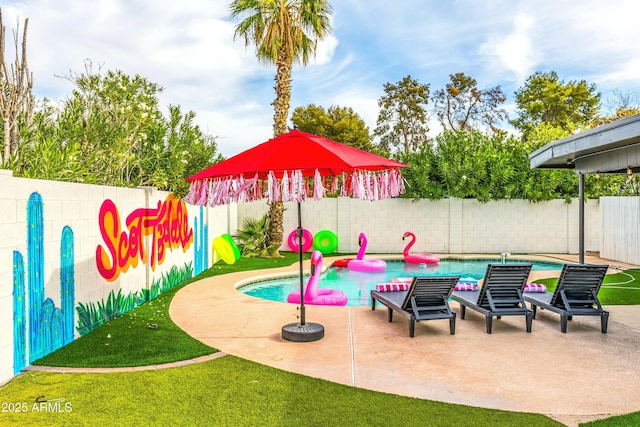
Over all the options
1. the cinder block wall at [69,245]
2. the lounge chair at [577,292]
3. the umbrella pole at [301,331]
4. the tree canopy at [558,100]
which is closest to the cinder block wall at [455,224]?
the cinder block wall at [69,245]

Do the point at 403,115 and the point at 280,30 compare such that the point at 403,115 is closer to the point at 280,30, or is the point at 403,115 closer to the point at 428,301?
the point at 280,30

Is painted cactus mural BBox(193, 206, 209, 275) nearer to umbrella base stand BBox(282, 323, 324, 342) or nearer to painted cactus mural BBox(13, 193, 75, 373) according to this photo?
painted cactus mural BBox(13, 193, 75, 373)

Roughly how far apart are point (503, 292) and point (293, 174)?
3.83 meters

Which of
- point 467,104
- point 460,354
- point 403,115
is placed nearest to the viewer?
point 460,354

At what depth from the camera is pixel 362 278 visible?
13.9 meters

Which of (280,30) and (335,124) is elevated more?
(335,124)

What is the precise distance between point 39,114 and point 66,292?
14.8ft

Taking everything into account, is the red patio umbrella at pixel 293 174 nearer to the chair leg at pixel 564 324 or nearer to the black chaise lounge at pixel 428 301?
the black chaise lounge at pixel 428 301

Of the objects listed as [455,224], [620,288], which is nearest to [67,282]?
[620,288]

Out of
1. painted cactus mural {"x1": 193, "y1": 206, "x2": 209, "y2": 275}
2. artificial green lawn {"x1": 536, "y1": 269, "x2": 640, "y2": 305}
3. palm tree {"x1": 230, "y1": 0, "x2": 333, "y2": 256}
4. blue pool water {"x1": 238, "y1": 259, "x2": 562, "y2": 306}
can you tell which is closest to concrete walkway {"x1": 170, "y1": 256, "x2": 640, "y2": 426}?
artificial green lawn {"x1": 536, "y1": 269, "x2": 640, "y2": 305}

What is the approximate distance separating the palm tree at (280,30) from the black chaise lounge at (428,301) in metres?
10.0

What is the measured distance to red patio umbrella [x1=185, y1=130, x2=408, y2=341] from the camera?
5.56 meters

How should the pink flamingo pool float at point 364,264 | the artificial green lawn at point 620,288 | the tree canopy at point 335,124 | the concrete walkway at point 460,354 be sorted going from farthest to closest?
the tree canopy at point 335,124 < the pink flamingo pool float at point 364,264 < the artificial green lawn at point 620,288 < the concrete walkway at point 460,354

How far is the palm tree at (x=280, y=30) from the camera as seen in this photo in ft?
52.4
